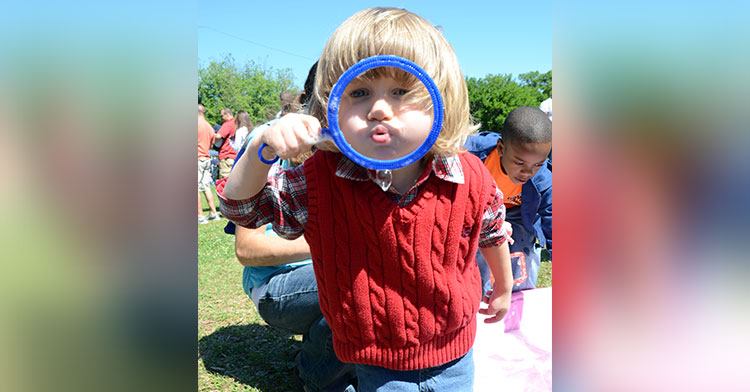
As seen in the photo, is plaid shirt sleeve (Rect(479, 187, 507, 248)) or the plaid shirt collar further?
plaid shirt sleeve (Rect(479, 187, 507, 248))

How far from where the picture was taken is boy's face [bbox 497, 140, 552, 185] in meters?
3.31

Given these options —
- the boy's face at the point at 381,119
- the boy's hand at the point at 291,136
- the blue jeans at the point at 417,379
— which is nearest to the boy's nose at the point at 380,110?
the boy's face at the point at 381,119

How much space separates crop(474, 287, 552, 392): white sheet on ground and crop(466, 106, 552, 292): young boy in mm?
307

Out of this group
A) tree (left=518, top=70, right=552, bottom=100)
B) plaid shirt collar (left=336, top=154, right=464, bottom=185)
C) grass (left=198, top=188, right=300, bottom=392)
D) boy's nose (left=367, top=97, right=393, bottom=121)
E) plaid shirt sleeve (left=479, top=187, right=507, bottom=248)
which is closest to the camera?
boy's nose (left=367, top=97, right=393, bottom=121)

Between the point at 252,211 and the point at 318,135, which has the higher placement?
the point at 318,135

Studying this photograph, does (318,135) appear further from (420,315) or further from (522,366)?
(522,366)

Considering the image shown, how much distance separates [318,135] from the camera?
4.24ft

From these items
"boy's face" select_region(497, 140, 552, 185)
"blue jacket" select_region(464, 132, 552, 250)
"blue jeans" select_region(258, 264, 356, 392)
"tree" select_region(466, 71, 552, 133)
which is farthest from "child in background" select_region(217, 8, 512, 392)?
"tree" select_region(466, 71, 552, 133)

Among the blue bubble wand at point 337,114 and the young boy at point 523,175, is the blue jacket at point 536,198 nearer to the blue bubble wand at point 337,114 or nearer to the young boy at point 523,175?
the young boy at point 523,175

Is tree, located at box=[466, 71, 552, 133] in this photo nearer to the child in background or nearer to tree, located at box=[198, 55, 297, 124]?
tree, located at box=[198, 55, 297, 124]

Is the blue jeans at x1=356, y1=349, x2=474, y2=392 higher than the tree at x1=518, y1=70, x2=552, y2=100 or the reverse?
the reverse

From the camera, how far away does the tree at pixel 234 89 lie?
127 feet
